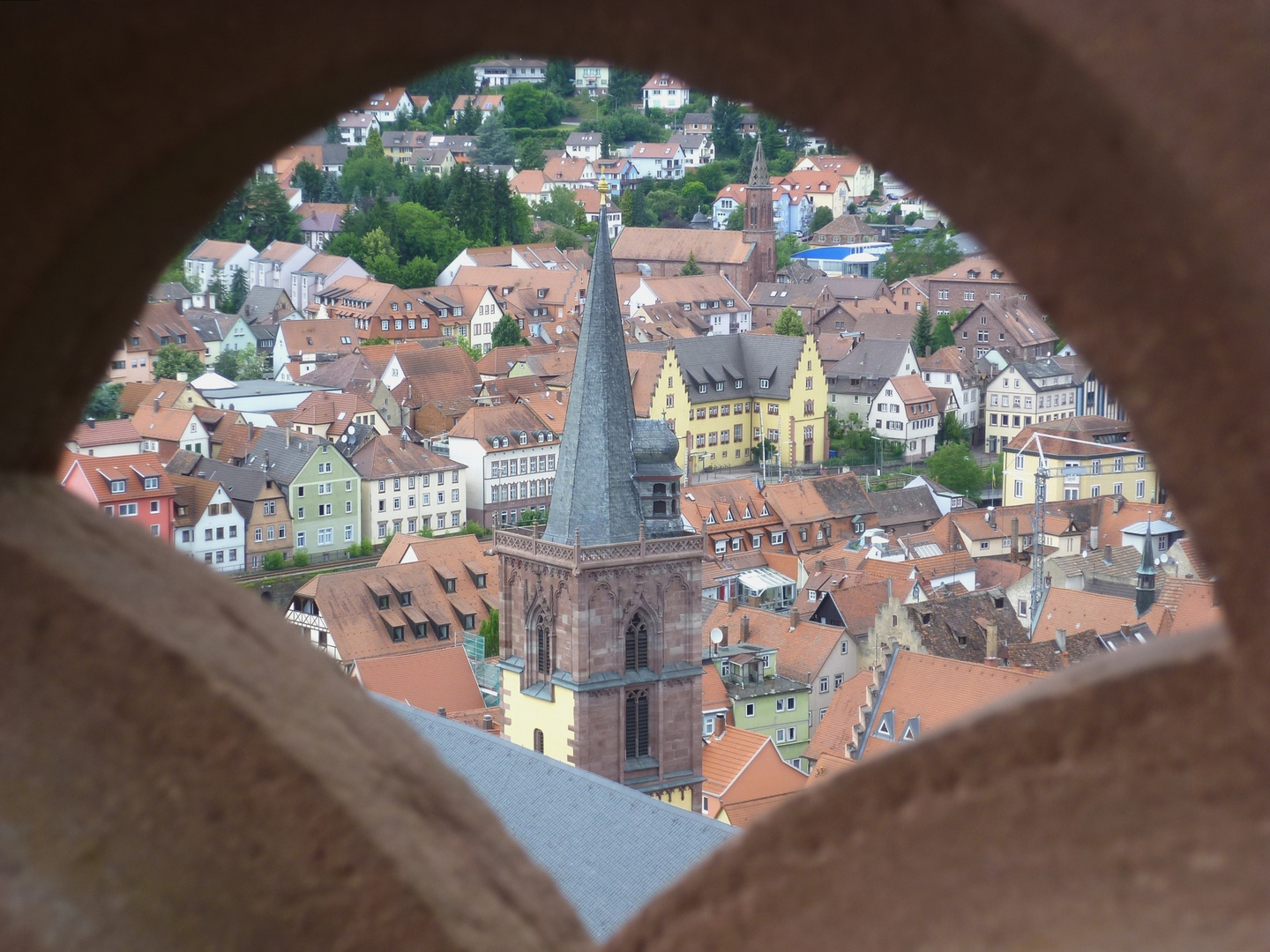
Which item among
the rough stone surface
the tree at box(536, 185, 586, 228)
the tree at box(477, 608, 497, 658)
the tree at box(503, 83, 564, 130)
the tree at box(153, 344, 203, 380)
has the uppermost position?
the tree at box(503, 83, 564, 130)

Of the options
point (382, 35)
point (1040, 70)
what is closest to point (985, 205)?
point (1040, 70)

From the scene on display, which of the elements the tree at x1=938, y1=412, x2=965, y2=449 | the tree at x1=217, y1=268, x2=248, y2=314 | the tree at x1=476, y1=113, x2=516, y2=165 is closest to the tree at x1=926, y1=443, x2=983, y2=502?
the tree at x1=938, y1=412, x2=965, y2=449

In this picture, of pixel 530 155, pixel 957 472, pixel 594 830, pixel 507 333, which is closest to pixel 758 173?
pixel 507 333

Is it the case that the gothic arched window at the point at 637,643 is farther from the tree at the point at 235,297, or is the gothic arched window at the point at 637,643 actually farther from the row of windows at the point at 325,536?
the tree at the point at 235,297

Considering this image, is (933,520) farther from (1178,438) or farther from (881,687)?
(1178,438)

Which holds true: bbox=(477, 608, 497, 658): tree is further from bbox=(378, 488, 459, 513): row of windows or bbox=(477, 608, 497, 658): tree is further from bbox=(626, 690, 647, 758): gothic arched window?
bbox=(626, 690, 647, 758): gothic arched window

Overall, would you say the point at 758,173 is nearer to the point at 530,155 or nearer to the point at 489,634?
the point at 530,155

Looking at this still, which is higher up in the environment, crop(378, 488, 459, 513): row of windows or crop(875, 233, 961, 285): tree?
crop(875, 233, 961, 285): tree

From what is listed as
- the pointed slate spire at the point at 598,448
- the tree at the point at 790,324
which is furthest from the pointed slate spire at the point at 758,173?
the pointed slate spire at the point at 598,448
